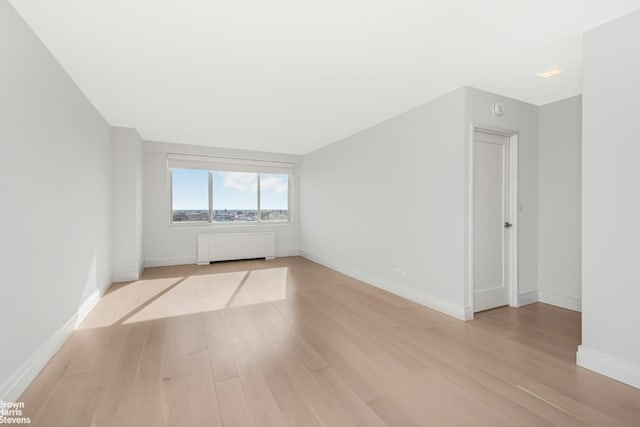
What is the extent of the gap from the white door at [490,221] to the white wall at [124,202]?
519 centimetres

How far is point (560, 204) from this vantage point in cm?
350

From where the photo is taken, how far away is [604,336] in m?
2.03

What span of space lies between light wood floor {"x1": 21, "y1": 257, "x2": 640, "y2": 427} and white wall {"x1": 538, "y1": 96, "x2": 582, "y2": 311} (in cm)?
33

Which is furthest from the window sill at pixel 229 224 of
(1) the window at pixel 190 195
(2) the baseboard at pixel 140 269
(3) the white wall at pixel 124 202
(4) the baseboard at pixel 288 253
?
(3) the white wall at pixel 124 202

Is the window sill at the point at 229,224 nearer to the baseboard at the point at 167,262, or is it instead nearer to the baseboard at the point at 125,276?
the baseboard at the point at 167,262

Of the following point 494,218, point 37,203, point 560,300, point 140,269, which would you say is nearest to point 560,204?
point 494,218

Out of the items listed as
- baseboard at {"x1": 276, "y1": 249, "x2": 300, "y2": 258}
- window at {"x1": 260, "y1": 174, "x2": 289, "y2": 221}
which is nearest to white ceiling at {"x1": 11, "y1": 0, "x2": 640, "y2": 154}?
window at {"x1": 260, "y1": 174, "x2": 289, "y2": 221}

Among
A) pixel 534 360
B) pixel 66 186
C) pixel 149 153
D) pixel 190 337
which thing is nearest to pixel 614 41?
pixel 534 360

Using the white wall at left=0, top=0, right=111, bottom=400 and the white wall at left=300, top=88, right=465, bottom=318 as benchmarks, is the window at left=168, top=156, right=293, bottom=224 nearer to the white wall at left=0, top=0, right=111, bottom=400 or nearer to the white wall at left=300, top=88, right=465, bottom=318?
the white wall at left=300, top=88, right=465, bottom=318

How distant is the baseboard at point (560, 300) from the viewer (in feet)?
10.9

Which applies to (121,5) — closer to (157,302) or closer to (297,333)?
(297,333)

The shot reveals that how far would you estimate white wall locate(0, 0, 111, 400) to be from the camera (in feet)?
5.70

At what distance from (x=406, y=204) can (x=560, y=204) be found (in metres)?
1.89

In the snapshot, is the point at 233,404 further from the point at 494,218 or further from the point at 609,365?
the point at 494,218
